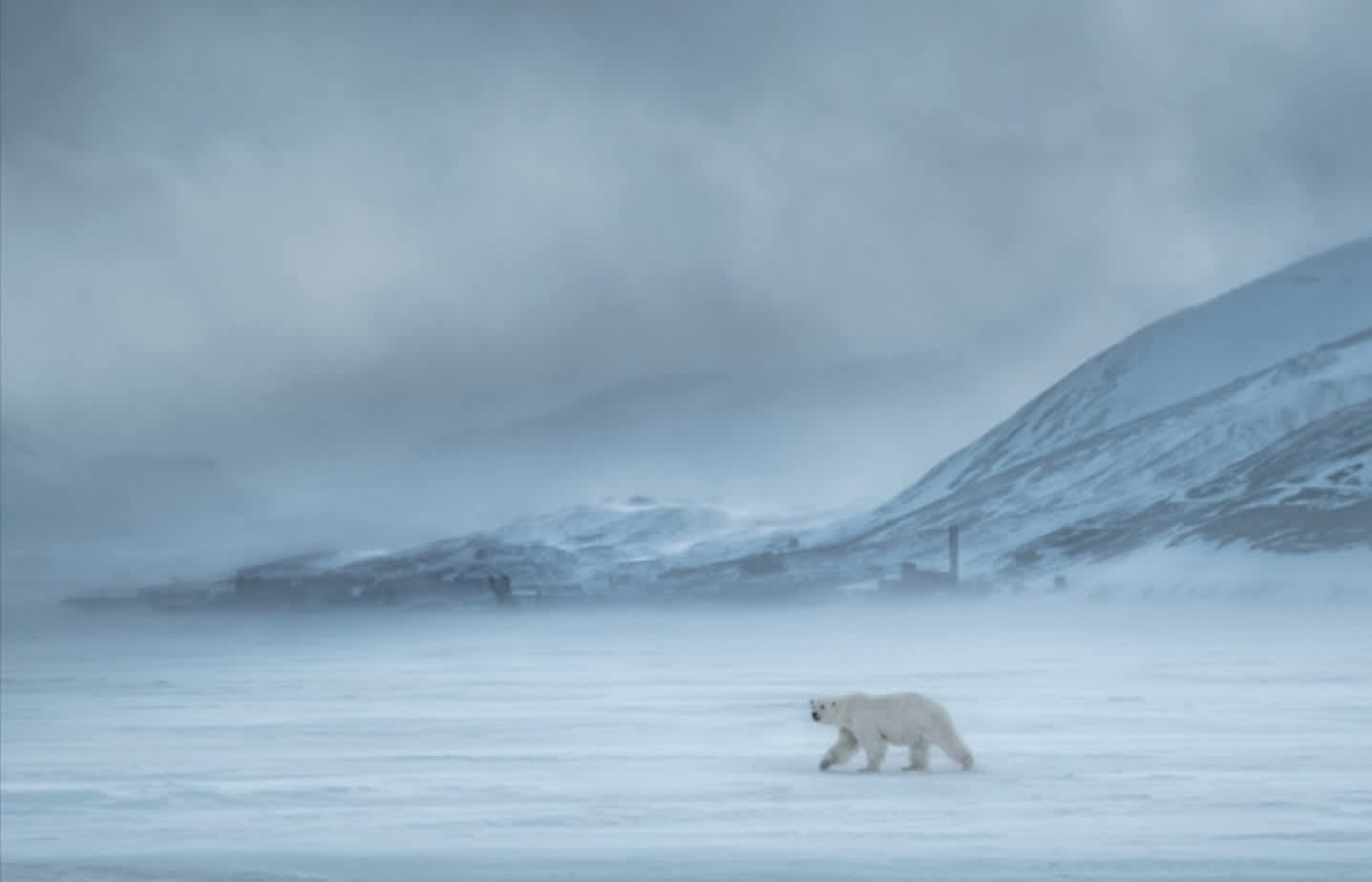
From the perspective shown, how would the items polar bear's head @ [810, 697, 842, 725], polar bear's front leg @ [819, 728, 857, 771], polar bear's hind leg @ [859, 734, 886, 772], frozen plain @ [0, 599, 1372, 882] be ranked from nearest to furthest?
frozen plain @ [0, 599, 1372, 882]
polar bear's head @ [810, 697, 842, 725]
polar bear's hind leg @ [859, 734, 886, 772]
polar bear's front leg @ [819, 728, 857, 771]

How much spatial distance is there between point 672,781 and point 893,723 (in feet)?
5.38

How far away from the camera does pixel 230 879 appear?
37.5 ft

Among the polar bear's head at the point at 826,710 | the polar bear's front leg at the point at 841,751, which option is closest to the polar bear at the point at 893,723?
the polar bear's head at the point at 826,710

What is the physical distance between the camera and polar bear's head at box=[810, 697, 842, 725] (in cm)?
1598

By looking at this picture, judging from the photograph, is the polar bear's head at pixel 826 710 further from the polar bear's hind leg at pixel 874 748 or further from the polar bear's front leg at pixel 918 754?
the polar bear's front leg at pixel 918 754

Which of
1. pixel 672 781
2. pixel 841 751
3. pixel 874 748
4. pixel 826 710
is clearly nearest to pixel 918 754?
pixel 874 748

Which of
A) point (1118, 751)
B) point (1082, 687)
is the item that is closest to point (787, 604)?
point (1082, 687)

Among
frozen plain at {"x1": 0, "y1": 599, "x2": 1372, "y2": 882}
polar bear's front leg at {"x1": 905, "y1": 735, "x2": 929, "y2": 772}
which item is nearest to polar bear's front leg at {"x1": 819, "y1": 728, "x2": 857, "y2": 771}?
frozen plain at {"x1": 0, "y1": 599, "x2": 1372, "y2": 882}

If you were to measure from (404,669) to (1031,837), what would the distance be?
30192 mm

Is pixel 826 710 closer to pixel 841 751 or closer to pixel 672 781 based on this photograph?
pixel 841 751

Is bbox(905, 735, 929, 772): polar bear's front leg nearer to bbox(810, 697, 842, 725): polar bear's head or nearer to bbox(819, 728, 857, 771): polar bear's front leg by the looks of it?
bbox(819, 728, 857, 771): polar bear's front leg

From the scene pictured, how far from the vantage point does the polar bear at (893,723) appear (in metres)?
16.0

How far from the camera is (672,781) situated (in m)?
16.3

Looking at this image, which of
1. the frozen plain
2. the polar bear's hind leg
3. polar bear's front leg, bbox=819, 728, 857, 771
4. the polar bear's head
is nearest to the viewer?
the frozen plain
